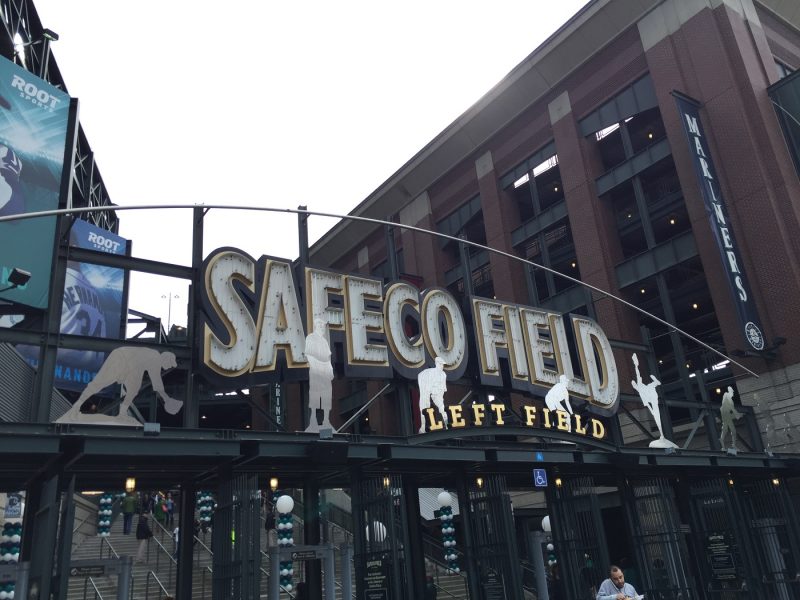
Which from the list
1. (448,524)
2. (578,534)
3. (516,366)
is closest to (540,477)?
(578,534)

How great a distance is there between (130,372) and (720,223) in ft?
80.6

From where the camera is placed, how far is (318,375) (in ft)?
53.6

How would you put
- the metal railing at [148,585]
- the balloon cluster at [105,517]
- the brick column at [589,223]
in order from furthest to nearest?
the brick column at [589,223], the balloon cluster at [105,517], the metal railing at [148,585]

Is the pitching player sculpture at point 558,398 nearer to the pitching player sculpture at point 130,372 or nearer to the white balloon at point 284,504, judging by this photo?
the white balloon at point 284,504

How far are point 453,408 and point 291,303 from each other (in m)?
5.12

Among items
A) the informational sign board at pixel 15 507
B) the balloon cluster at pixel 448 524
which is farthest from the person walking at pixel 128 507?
the balloon cluster at pixel 448 524

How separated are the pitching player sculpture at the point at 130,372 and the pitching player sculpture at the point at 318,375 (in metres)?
2.92

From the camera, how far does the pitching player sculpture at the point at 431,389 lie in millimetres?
17953

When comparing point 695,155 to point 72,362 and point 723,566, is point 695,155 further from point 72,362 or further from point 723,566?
point 72,362

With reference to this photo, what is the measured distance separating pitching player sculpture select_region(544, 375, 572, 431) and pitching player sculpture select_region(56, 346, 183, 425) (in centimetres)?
1053

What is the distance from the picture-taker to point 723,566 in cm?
2086

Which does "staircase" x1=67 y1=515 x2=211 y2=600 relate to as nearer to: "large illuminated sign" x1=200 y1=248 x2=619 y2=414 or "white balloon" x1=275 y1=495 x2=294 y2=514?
"white balloon" x1=275 y1=495 x2=294 y2=514

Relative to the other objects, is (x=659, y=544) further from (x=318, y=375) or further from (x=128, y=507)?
(x=128, y=507)

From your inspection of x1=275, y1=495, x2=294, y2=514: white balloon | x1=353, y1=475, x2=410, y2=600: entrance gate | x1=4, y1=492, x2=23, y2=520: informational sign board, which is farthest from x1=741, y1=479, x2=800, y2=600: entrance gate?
x1=4, y1=492, x2=23, y2=520: informational sign board
